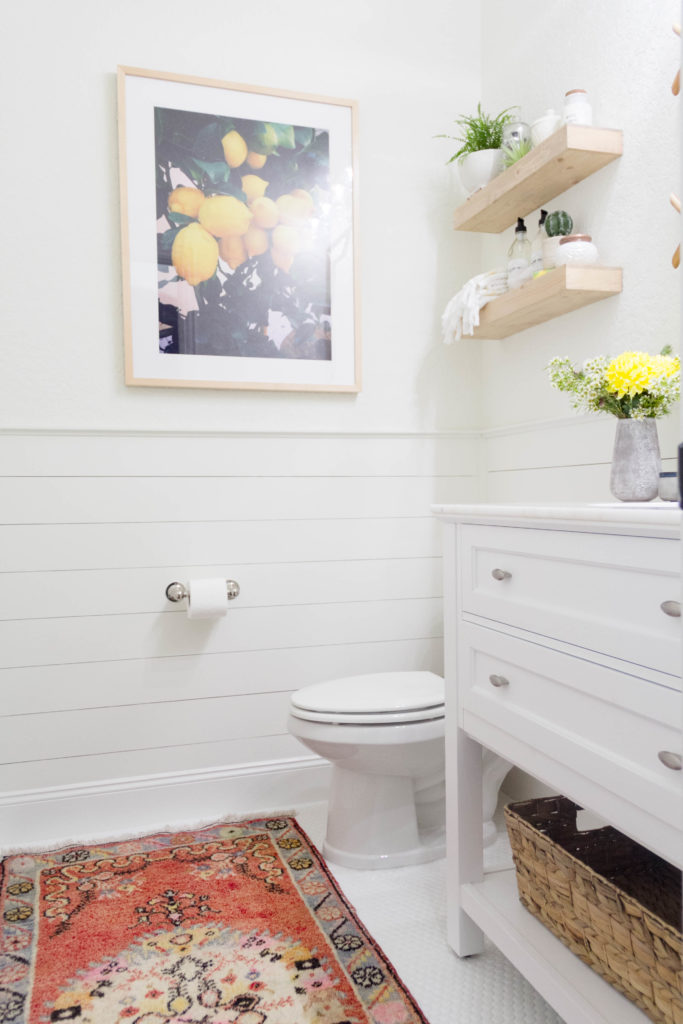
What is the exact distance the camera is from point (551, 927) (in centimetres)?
136

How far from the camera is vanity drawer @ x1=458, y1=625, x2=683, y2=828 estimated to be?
3.27ft

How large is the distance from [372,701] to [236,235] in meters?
1.38

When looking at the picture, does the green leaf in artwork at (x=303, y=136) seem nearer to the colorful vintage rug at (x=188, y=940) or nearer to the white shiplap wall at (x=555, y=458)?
the white shiplap wall at (x=555, y=458)

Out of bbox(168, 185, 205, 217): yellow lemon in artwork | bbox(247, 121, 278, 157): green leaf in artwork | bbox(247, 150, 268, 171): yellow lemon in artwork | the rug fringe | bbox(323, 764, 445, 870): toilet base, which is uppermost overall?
bbox(247, 121, 278, 157): green leaf in artwork

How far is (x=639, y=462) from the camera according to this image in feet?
4.78

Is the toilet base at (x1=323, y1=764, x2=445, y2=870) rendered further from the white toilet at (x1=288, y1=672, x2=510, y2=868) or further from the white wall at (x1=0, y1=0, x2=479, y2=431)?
the white wall at (x1=0, y1=0, x2=479, y2=431)

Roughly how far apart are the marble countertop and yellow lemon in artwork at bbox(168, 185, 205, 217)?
1293 millimetres

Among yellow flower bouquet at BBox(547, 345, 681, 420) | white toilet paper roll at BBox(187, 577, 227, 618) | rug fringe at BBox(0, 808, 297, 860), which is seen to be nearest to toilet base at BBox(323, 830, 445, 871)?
rug fringe at BBox(0, 808, 297, 860)

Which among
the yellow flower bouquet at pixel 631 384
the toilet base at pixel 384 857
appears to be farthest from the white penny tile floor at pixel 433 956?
the yellow flower bouquet at pixel 631 384

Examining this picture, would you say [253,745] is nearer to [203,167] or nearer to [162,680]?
[162,680]

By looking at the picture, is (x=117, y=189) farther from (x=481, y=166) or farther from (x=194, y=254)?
(x=481, y=166)

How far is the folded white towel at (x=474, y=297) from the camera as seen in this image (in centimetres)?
217

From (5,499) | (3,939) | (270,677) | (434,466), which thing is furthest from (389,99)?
(3,939)

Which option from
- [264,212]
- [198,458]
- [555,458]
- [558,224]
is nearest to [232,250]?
[264,212]
